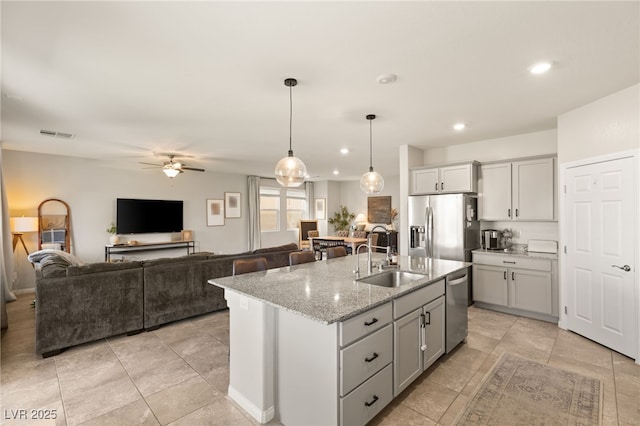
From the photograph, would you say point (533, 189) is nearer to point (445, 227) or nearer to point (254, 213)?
point (445, 227)

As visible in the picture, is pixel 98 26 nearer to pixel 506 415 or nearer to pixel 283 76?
pixel 283 76

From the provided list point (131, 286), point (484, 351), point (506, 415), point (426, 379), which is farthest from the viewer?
point (131, 286)

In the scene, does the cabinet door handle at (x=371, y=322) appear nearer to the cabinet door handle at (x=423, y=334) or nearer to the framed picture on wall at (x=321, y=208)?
the cabinet door handle at (x=423, y=334)

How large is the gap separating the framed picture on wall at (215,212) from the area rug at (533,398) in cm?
723

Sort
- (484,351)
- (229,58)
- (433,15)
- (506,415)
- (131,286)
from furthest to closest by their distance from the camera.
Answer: (131,286), (484,351), (229,58), (506,415), (433,15)

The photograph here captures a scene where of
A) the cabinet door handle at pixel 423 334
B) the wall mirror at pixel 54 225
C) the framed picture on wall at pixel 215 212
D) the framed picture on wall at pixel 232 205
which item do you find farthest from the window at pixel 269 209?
the cabinet door handle at pixel 423 334

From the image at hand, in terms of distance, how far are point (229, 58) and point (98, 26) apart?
83 centimetres

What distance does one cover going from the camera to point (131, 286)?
3578 millimetres

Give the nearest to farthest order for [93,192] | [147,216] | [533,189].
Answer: [533,189]
[93,192]
[147,216]

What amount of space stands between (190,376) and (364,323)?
1832 millimetres

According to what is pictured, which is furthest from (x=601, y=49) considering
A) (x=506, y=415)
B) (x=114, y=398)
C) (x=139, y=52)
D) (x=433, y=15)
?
(x=114, y=398)

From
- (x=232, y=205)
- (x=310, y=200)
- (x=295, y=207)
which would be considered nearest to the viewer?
(x=232, y=205)

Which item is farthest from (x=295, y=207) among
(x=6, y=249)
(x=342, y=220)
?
(x=6, y=249)

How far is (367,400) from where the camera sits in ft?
6.35
